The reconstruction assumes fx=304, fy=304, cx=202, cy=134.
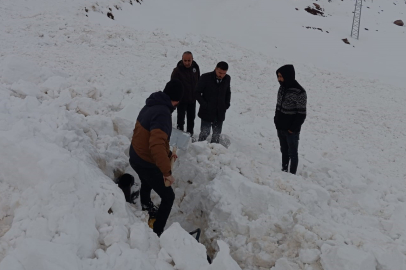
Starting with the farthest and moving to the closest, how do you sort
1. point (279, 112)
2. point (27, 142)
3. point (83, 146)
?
1. point (279, 112)
2. point (83, 146)
3. point (27, 142)

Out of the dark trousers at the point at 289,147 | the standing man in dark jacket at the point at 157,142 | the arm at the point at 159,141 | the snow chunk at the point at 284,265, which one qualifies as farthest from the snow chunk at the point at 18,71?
the snow chunk at the point at 284,265

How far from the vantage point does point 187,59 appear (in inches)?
229

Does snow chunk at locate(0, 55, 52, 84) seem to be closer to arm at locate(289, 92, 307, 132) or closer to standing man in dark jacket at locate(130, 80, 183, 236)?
standing man in dark jacket at locate(130, 80, 183, 236)

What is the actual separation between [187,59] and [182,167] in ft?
7.12

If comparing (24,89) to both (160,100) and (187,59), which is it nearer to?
(187,59)

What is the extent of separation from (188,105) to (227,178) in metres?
2.29

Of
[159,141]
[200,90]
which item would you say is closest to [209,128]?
[200,90]

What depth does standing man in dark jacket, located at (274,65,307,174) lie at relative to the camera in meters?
4.89

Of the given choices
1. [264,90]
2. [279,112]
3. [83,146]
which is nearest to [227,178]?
[279,112]

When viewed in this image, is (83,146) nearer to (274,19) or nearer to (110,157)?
(110,157)

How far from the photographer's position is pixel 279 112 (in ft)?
17.2

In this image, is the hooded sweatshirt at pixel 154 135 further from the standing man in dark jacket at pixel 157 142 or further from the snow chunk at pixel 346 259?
the snow chunk at pixel 346 259

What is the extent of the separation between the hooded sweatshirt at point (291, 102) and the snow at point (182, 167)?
0.91m

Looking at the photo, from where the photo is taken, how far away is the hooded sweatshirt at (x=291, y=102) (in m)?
4.86
